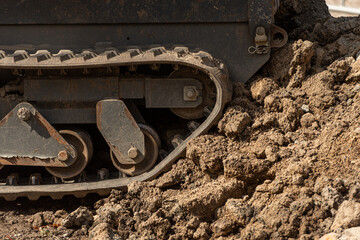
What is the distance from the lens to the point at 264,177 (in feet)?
15.6

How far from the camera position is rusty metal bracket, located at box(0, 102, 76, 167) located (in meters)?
5.14

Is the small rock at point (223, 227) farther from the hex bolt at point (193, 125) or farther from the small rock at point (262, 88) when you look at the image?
the small rock at point (262, 88)

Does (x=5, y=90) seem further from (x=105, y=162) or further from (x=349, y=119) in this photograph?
(x=349, y=119)

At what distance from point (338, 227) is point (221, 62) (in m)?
1.82

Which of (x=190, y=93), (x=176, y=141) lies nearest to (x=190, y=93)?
(x=190, y=93)

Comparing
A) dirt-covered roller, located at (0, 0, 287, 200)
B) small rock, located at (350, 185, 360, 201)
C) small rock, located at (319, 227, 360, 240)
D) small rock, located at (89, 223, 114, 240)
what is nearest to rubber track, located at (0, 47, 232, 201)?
dirt-covered roller, located at (0, 0, 287, 200)

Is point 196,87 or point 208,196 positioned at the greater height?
point 196,87

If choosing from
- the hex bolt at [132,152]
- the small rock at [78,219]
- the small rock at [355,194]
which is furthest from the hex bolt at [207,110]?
the small rock at [355,194]

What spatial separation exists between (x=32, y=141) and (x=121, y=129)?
779 mm

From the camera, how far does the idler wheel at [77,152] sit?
17.3ft

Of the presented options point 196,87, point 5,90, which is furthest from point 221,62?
point 5,90

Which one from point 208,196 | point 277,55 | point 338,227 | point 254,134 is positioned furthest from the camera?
point 277,55

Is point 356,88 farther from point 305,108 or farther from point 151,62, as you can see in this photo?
point 151,62

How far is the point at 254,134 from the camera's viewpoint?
5.01 m
